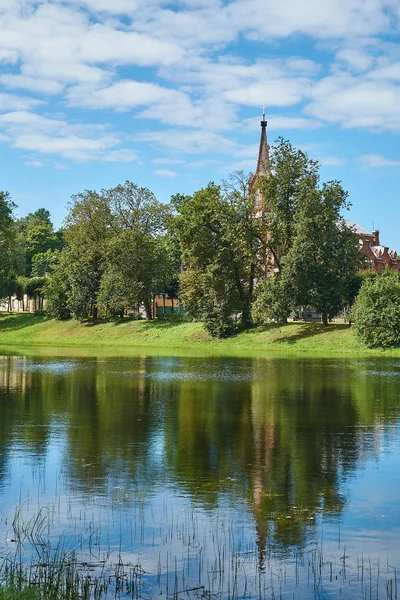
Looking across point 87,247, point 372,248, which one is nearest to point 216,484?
point 87,247

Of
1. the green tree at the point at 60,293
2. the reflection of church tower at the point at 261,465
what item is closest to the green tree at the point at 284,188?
the green tree at the point at 60,293

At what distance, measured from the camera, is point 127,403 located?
2988 cm

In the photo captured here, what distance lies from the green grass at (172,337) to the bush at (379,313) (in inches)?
44.4

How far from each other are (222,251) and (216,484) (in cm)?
6430

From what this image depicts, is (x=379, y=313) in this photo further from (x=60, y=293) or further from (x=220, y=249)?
(x=60, y=293)

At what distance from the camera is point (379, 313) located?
64312 millimetres

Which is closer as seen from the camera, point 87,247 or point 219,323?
point 219,323

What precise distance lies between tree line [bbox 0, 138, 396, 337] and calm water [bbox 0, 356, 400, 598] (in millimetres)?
42128

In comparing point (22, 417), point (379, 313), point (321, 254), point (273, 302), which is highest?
point (321, 254)

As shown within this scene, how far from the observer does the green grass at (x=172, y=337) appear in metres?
69.8

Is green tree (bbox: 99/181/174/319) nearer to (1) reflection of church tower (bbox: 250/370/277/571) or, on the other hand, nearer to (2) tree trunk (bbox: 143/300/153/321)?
(2) tree trunk (bbox: 143/300/153/321)

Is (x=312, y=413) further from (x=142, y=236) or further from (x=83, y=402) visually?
(x=142, y=236)

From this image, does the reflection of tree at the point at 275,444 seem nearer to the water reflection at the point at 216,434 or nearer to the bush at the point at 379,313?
the water reflection at the point at 216,434

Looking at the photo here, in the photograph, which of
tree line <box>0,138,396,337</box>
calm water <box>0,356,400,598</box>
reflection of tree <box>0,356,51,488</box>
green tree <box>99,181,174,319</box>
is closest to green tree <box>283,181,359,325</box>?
tree line <box>0,138,396,337</box>
